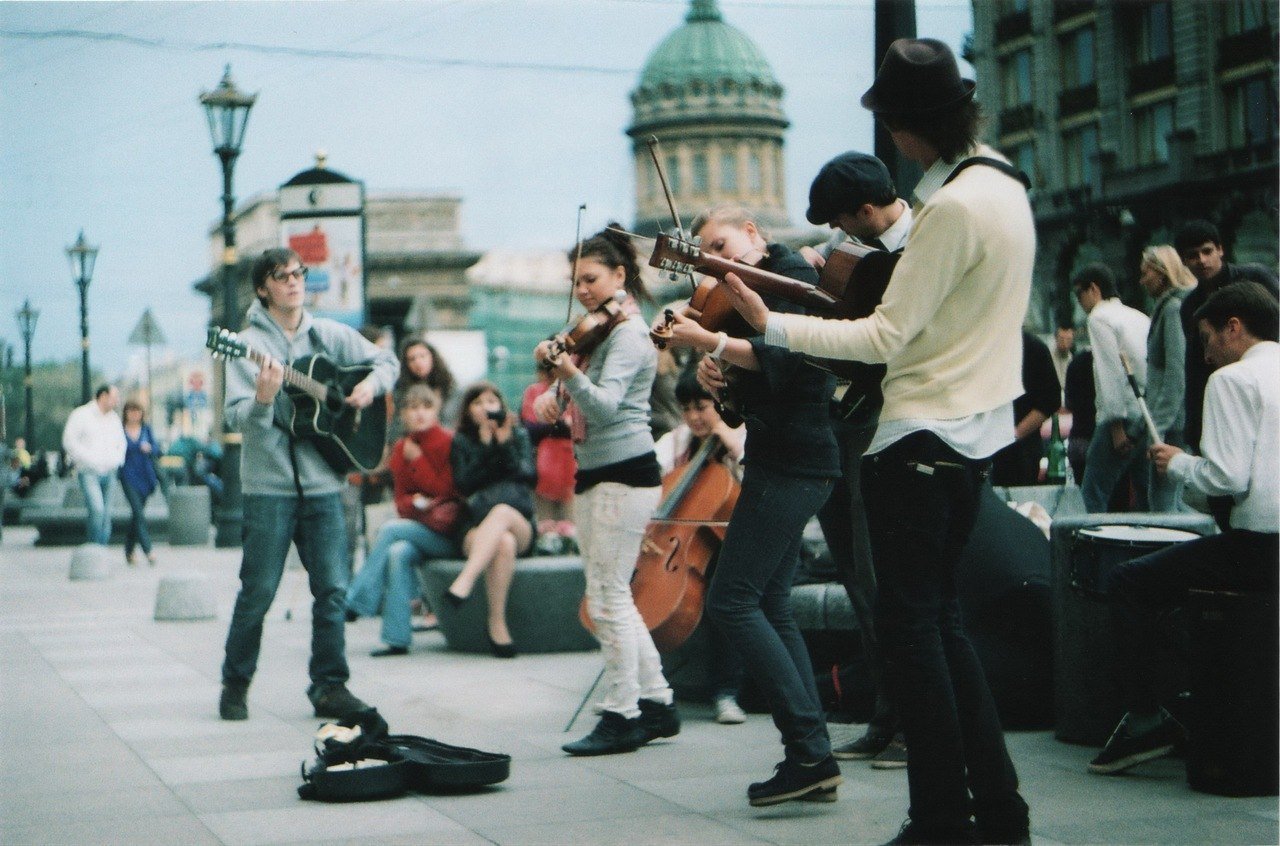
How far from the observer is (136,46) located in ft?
17.7

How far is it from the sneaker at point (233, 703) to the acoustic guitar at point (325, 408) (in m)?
0.96

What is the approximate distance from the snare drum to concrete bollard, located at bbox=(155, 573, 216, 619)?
688cm

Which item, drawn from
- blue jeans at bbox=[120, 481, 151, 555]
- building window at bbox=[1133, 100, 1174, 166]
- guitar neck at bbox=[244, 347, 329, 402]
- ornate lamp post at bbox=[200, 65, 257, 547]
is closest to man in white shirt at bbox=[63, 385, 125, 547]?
blue jeans at bbox=[120, 481, 151, 555]

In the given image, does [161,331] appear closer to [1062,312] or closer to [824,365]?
[1062,312]

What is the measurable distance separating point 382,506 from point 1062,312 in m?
4.71

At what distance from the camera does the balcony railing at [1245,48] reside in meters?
6.03

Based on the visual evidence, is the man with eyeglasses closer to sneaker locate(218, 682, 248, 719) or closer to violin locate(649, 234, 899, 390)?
sneaker locate(218, 682, 248, 719)

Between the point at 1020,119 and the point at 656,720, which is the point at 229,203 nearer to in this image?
the point at 1020,119

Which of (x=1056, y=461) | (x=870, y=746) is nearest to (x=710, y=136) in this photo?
(x=1056, y=461)

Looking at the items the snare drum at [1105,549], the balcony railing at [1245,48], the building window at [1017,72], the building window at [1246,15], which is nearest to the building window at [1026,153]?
the building window at [1017,72]

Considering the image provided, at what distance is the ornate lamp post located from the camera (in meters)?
16.0

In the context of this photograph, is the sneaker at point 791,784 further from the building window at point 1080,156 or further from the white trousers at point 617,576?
the building window at point 1080,156

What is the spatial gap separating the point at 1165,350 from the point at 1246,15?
168 centimetres

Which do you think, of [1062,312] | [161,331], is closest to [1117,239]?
[1062,312]
